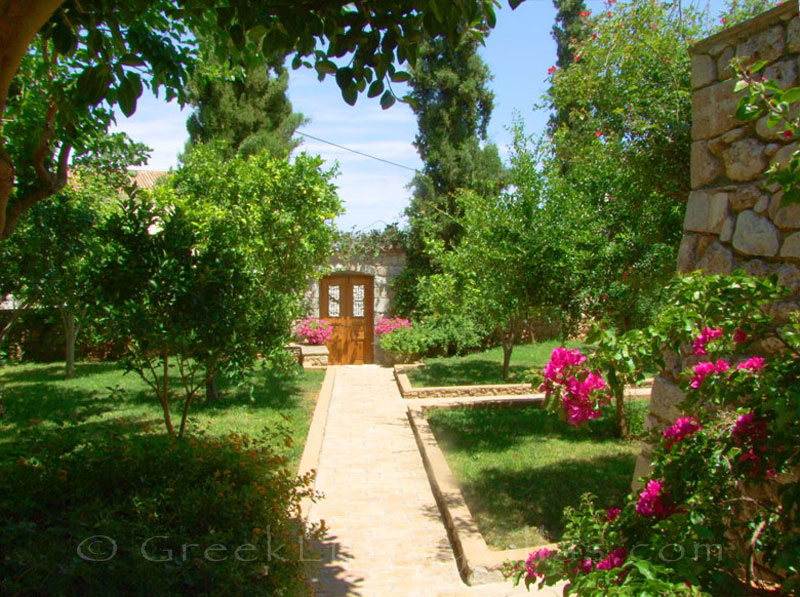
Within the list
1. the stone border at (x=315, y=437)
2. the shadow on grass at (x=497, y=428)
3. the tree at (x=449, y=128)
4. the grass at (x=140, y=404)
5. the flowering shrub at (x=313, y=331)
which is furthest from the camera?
the tree at (x=449, y=128)

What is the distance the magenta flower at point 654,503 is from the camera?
228 cm

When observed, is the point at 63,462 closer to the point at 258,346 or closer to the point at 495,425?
the point at 258,346

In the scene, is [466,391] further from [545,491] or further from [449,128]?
[449,128]

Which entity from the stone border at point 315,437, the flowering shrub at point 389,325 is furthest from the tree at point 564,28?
the stone border at point 315,437

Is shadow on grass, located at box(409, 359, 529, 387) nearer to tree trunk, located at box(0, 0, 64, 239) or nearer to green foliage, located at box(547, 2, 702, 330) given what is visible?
green foliage, located at box(547, 2, 702, 330)

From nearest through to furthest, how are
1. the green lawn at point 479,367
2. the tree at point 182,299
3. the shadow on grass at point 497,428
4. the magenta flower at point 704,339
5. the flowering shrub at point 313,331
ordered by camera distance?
1. the magenta flower at point 704,339
2. the tree at point 182,299
3. the shadow on grass at point 497,428
4. the green lawn at point 479,367
5. the flowering shrub at point 313,331

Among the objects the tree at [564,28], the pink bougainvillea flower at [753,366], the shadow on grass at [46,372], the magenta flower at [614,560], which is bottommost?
the shadow on grass at [46,372]

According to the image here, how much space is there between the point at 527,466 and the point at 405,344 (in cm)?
812

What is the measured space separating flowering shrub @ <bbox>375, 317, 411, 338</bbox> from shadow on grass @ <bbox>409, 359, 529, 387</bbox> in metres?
1.67

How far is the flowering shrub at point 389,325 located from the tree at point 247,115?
5881mm

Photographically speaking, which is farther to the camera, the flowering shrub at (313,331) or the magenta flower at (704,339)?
the flowering shrub at (313,331)

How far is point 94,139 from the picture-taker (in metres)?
6.79

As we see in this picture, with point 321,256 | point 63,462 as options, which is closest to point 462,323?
point 321,256

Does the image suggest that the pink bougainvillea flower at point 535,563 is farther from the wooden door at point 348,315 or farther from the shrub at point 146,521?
the wooden door at point 348,315
